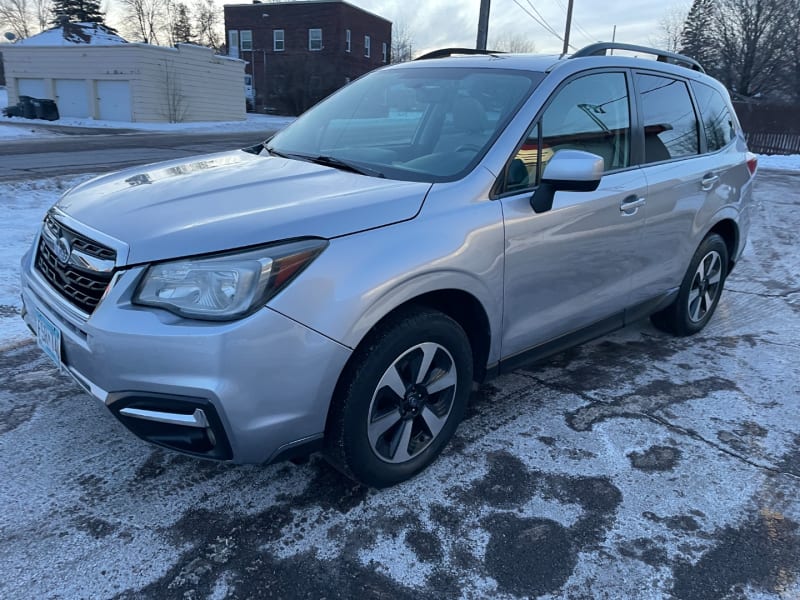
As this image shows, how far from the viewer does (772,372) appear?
4.08 m

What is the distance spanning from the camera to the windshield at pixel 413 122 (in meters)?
2.92

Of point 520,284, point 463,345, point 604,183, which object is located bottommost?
point 463,345

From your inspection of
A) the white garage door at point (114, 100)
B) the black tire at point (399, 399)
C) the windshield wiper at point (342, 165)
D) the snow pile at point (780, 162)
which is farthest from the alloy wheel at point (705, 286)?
the white garage door at point (114, 100)

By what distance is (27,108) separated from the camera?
100 feet

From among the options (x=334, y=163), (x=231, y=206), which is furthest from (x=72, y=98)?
(x=231, y=206)

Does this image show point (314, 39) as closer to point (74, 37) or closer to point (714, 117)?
point (74, 37)

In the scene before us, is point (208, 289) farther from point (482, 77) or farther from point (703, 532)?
point (703, 532)

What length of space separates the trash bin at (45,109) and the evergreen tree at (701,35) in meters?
38.7

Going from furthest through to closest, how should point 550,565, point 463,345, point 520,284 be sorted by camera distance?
point 520,284 → point 463,345 → point 550,565

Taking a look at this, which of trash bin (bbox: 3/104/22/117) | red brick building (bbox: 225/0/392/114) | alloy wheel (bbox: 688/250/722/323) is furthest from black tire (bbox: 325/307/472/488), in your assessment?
red brick building (bbox: 225/0/392/114)

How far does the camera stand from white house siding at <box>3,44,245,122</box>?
30750mm

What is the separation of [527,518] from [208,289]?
5.20 ft

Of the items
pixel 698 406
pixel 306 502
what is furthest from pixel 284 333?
pixel 698 406

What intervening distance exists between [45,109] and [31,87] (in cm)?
441
